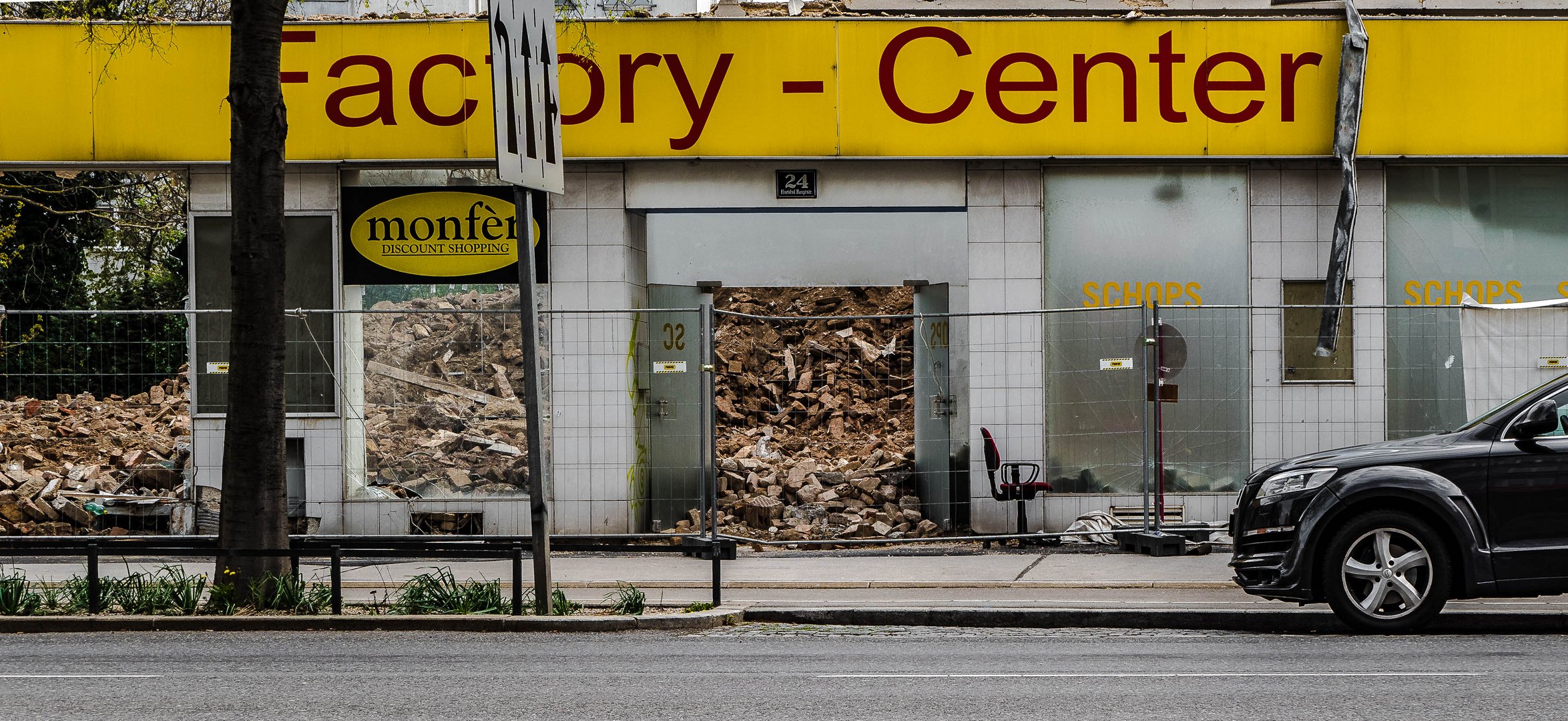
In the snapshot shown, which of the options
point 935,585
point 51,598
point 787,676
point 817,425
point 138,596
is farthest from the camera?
point 817,425

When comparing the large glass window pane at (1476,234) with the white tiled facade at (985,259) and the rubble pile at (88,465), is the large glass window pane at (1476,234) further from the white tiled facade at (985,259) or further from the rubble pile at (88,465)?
the rubble pile at (88,465)

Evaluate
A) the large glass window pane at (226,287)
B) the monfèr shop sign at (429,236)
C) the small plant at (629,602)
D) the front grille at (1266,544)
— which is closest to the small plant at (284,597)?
the small plant at (629,602)

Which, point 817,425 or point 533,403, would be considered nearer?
point 533,403

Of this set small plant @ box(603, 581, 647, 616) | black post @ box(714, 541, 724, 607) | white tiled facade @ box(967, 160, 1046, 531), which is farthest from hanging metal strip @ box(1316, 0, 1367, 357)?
small plant @ box(603, 581, 647, 616)

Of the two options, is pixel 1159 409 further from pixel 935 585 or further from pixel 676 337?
pixel 676 337

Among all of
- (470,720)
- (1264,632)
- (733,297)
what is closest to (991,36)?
(733,297)

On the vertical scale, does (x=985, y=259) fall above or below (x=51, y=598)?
above

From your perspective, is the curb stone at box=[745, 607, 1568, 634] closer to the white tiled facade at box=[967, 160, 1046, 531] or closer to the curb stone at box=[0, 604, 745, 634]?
the curb stone at box=[0, 604, 745, 634]

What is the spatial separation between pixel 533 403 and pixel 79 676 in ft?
10.8

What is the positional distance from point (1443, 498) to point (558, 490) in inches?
312

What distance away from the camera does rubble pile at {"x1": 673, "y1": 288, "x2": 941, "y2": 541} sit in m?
14.4

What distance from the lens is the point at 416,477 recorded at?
45.6 ft

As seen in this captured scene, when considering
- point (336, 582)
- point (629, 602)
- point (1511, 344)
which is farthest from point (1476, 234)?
point (336, 582)

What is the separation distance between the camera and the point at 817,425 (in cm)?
1622
